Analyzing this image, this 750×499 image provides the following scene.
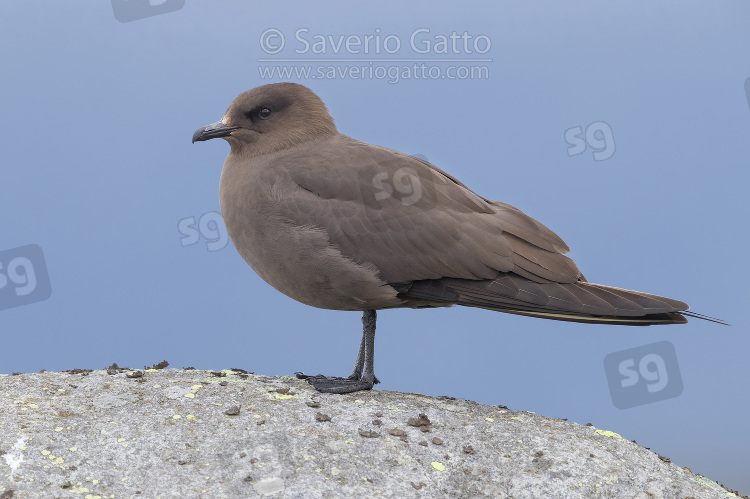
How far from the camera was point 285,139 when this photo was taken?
18.3 feet

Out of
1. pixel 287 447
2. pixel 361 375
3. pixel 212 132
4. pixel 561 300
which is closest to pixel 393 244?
pixel 561 300

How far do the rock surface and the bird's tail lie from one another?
0.78 metres

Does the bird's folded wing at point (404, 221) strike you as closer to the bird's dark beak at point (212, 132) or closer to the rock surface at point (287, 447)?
the bird's dark beak at point (212, 132)

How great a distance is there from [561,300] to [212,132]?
2552mm

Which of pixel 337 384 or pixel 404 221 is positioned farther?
pixel 337 384

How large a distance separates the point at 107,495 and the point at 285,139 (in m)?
2.56

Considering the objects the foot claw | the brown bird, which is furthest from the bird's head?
the foot claw

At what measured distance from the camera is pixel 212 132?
5578 millimetres

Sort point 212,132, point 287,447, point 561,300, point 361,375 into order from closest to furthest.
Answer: point 287,447, point 561,300, point 212,132, point 361,375

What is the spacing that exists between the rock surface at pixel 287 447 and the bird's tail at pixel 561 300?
30.7 inches

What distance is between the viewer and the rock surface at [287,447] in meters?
4.30

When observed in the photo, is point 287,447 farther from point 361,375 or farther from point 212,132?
point 212,132

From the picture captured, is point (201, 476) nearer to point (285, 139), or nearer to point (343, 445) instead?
point (343, 445)

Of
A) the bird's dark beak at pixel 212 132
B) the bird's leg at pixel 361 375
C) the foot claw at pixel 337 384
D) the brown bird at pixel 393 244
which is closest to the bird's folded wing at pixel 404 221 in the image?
the brown bird at pixel 393 244
